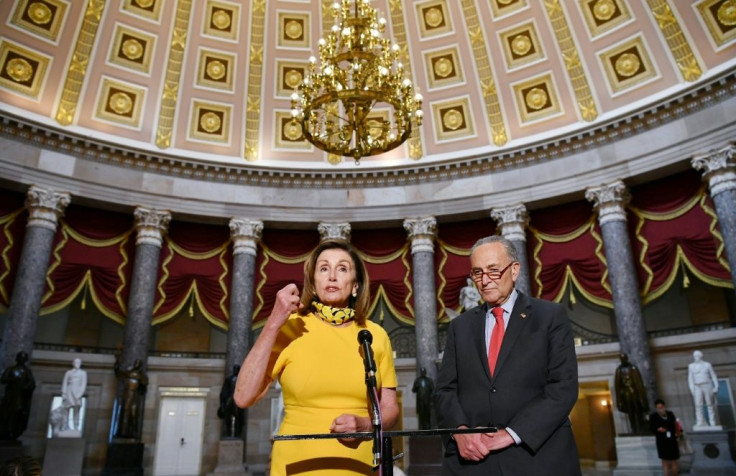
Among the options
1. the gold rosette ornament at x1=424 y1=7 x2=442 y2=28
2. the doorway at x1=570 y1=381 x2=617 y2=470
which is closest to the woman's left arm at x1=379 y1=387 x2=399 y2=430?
the doorway at x1=570 y1=381 x2=617 y2=470

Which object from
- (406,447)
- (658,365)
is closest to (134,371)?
(406,447)

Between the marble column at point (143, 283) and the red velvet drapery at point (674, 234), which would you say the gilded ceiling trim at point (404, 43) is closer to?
the red velvet drapery at point (674, 234)

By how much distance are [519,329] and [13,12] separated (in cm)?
1817

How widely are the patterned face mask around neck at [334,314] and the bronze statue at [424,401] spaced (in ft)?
42.4

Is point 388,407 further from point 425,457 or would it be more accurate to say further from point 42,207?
point 42,207

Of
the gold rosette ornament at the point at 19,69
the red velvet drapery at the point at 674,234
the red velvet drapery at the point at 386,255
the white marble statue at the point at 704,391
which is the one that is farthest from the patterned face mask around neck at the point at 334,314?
the gold rosette ornament at the point at 19,69

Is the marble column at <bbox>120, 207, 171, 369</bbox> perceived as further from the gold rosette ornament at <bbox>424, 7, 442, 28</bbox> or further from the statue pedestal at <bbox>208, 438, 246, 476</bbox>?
the gold rosette ornament at <bbox>424, 7, 442, 28</bbox>

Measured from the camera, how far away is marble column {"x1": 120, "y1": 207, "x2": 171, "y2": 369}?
15.7 meters

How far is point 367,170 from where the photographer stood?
18.6m

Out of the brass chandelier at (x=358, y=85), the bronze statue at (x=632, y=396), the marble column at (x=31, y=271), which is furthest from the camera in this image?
the marble column at (x=31, y=271)

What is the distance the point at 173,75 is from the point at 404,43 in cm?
749

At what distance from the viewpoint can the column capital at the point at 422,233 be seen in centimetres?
1794

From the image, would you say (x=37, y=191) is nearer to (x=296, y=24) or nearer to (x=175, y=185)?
(x=175, y=185)

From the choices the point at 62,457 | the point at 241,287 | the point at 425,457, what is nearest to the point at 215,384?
the point at 241,287
